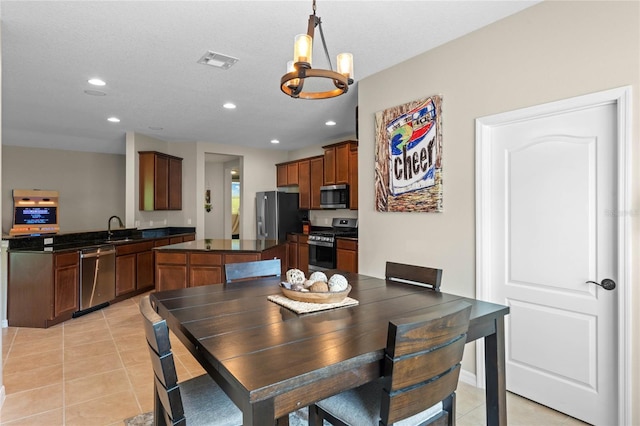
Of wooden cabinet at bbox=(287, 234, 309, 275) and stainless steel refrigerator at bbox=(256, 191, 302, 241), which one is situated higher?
stainless steel refrigerator at bbox=(256, 191, 302, 241)

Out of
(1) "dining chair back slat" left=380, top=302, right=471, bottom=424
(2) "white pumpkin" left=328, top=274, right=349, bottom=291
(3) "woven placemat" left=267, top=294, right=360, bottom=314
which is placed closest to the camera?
(1) "dining chair back slat" left=380, top=302, right=471, bottom=424

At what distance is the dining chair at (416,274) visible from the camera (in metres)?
2.15

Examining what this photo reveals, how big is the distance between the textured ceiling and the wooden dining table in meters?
1.80

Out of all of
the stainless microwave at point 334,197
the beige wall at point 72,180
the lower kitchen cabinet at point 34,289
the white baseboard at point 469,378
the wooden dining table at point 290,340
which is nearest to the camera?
the wooden dining table at point 290,340

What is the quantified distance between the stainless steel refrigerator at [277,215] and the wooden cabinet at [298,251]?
0.21 m

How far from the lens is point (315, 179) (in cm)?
663

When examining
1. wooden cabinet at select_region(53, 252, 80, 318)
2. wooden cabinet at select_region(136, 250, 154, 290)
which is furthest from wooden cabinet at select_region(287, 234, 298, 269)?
wooden cabinet at select_region(53, 252, 80, 318)

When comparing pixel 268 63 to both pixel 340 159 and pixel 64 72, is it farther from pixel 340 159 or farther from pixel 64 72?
pixel 340 159

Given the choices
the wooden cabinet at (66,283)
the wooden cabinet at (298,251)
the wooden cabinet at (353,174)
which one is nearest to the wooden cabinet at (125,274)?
the wooden cabinet at (66,283)

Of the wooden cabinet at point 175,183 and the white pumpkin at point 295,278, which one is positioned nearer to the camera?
the white pumpkin at point 295,278

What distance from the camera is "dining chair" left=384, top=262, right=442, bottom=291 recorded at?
2.15 meters

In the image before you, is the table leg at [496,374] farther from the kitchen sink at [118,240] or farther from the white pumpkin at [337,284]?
Result: the kitchen sink at [118,240]

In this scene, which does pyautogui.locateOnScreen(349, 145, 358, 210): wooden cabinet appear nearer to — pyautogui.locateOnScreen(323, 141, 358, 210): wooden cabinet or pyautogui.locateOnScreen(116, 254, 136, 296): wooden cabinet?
pyautogui.locateOnScreen(323, 141, 358, 210): wooden cabinet

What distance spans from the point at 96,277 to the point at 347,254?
11.3 feet
